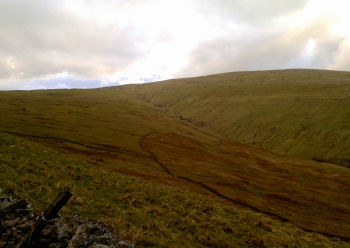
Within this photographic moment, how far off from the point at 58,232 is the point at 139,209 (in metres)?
11.1

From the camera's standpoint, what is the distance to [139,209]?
18422 mm

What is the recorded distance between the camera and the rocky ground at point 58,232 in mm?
7043

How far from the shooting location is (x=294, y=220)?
36.2 metres

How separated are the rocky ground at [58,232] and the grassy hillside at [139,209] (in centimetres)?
374

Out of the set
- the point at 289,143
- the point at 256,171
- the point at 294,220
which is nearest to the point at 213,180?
the point at 294,220

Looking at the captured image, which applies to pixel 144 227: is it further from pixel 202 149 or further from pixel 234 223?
pixel 202 149

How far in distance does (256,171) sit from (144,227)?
6237 cm

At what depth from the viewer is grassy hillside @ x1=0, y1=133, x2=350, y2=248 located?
14.6 m

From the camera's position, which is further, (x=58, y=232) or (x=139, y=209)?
(x=139, y=209)

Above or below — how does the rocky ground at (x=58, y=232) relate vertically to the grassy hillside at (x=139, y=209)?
above

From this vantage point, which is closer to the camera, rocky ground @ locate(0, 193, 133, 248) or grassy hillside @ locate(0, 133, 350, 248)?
rocky ground @ locate(0, 193, 133, 248)

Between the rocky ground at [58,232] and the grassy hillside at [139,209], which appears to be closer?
the rocky ground at [58,232]

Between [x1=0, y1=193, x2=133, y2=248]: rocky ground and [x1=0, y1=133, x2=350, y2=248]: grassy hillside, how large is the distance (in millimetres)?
3742

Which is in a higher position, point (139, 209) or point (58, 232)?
point (58, 232)
